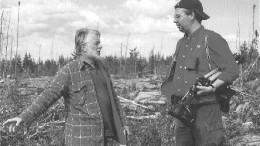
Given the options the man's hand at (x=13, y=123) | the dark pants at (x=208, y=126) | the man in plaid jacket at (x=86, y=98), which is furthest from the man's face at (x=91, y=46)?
the dark pants at (x=208, y=126)

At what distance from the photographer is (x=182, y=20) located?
381 cm

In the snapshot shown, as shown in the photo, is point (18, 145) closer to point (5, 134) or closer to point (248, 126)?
point (5, 134)

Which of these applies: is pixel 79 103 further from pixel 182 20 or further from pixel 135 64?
pixel 135 64

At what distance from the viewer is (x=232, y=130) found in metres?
6.61

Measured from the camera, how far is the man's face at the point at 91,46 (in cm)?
329

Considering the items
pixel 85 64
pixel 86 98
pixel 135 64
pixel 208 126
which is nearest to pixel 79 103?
pixel 86 98

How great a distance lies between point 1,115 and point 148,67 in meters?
17.5

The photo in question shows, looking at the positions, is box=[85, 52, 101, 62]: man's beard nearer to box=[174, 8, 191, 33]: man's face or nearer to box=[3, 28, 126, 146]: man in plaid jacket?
box=[3, 28, 126, 146]: man in plaid jacket

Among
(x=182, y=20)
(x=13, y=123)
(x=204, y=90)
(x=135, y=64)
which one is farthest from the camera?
(x=135, y=64)

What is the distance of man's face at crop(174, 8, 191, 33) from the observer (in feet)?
12.5

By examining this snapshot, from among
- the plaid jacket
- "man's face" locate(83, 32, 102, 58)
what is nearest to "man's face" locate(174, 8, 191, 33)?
"man's face" locate(83, 32, 102, 58)

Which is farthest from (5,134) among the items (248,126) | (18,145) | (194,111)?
(248,126)

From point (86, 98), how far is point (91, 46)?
0.46m

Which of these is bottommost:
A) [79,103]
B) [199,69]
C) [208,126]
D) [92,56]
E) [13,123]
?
[208,126]
